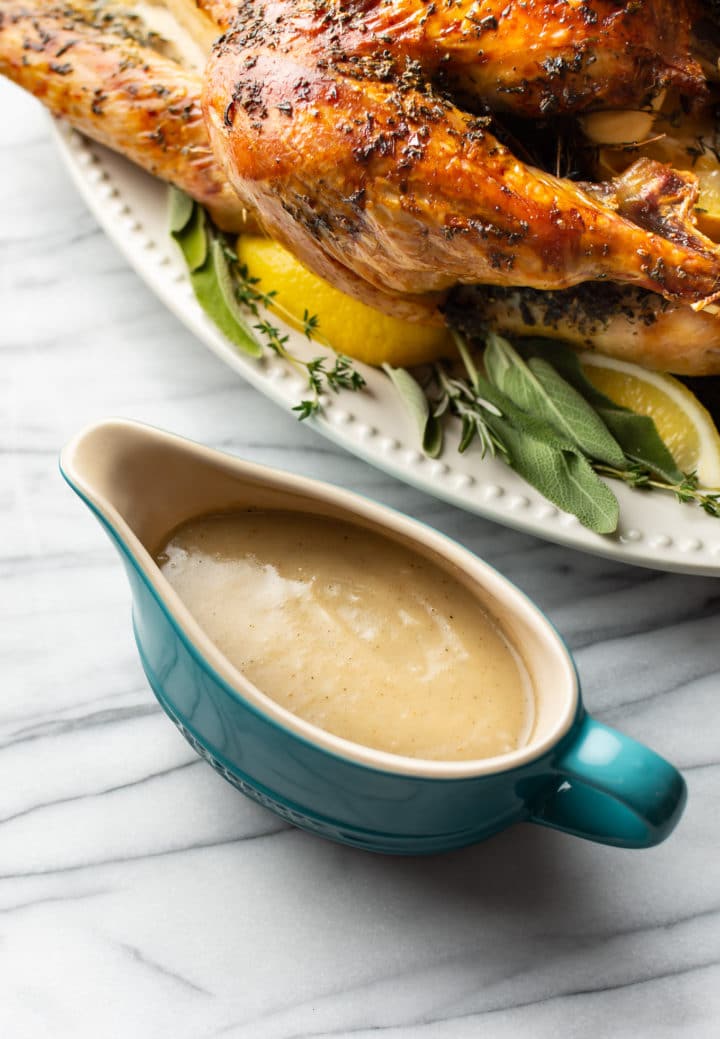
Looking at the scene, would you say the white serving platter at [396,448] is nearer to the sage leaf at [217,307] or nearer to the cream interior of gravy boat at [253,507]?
the sage leaf at [217,307]

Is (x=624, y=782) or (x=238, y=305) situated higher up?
(x=238, y=305)

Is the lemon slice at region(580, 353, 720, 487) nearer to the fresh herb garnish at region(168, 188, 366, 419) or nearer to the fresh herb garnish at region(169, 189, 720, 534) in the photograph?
the fresh herb garnish at region(169, 189, 720, 534)

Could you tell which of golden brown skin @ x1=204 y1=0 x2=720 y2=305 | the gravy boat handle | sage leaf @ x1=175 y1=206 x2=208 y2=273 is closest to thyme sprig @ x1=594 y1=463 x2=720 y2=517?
golden brown skin @ x1=204 y1=0 x2=720 y2=305

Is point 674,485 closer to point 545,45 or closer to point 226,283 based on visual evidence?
point 545,45

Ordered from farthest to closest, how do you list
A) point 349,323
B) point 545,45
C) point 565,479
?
point 349,323, point 565,479, point 545,45

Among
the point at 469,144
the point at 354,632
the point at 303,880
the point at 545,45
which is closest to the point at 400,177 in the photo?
the point at 469,144

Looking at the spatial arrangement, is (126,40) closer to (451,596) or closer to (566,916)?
(451,596)

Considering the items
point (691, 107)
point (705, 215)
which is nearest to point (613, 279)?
point (705, 215)
